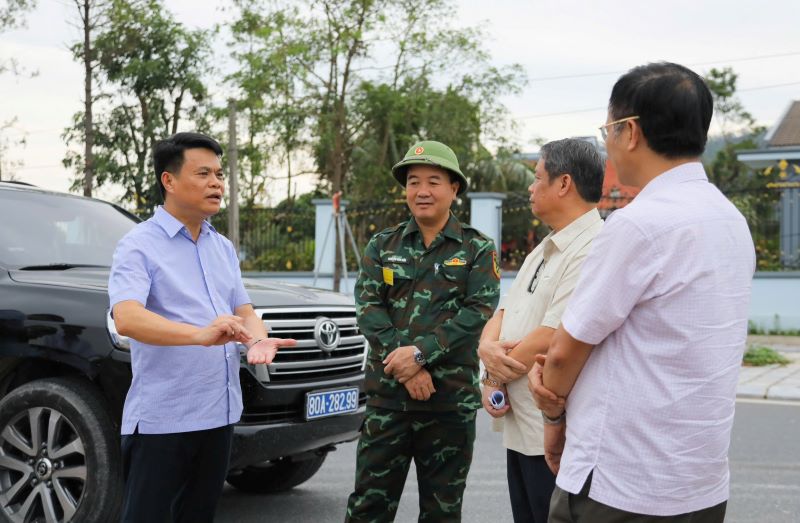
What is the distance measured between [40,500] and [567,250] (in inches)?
106

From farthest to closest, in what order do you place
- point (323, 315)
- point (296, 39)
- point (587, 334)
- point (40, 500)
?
point (296, 39)
point (323, 315)
point (40, 500)
point (587, 334)

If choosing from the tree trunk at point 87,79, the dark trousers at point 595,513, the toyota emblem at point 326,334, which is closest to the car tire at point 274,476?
the toyota emblem at point 326,334

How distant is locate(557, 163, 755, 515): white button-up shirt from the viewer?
1834mm

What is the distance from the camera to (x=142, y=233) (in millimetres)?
2986

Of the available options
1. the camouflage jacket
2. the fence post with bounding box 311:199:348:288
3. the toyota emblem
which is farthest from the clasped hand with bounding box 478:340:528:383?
the fence post with bounding box 311:199:348:288

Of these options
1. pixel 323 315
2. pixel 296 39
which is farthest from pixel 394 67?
pixel 323 315

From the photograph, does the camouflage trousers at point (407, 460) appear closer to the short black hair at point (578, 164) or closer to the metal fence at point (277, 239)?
the short black hair at point (578, 164)

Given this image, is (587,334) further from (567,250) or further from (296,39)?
(296,39)

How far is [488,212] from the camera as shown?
52.7ft

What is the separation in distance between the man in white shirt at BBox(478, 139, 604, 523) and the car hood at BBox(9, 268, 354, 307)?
5.37 feet

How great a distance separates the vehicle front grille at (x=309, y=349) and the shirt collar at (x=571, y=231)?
1754 millimetres

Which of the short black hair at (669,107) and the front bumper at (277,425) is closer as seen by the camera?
the short black hair at (669,107)

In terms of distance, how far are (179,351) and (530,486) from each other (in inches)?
50.0

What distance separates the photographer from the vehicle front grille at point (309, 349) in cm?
427
